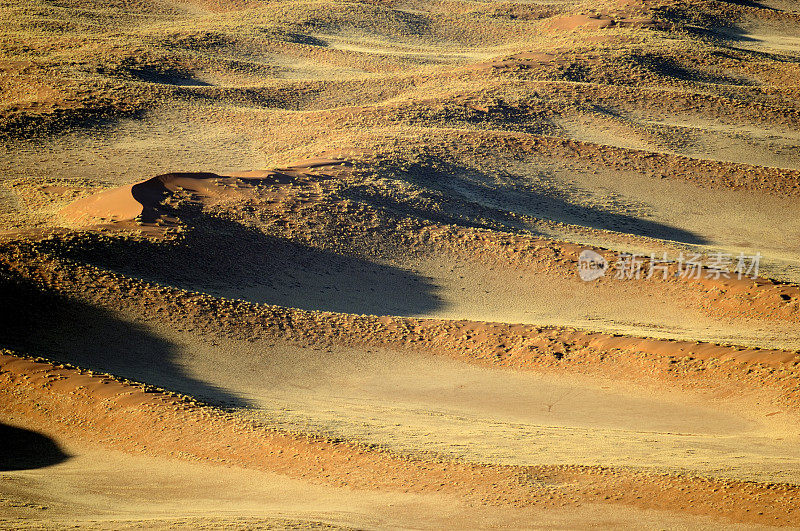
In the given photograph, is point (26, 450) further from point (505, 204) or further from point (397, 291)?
point (505, 204)

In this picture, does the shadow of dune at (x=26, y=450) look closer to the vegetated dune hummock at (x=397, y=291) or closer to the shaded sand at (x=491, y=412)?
the vegetated dune hummock at (x=397, y=291)

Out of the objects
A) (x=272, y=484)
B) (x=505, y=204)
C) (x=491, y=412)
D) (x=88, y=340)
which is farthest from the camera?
(x=505, y=204)

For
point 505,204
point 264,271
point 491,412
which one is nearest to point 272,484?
point 491,412

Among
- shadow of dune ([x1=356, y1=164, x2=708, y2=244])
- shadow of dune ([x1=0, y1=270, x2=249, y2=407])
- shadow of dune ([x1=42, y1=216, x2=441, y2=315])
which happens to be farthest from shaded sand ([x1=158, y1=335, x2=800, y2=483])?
shadow of dune ([x1=356, y1=164, x2=708, y2=244])

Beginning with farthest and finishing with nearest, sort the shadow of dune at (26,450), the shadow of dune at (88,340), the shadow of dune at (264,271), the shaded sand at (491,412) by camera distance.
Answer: the shadow of dune at (264,271)
the shadow of dune at (88,340)
the shaded sand at (491,412)
the shadow of dune at (26,450)

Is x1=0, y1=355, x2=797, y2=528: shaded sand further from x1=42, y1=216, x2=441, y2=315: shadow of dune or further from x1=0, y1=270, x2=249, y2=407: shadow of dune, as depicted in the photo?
x1=42, y1=216, x2=441, y2=315: shadow of dune

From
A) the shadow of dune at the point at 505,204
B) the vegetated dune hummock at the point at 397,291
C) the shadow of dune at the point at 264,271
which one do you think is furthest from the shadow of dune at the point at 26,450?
the shadow of dune at the point at 505,204

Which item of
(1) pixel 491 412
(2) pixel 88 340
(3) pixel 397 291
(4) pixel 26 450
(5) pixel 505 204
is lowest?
(1) pixel 491 412
